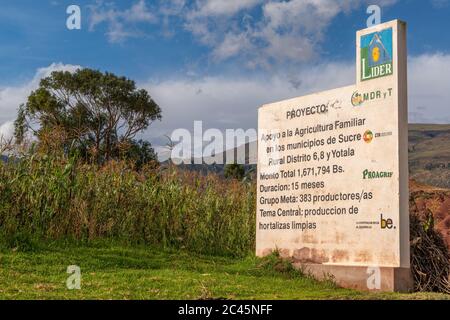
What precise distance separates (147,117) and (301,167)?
111ft

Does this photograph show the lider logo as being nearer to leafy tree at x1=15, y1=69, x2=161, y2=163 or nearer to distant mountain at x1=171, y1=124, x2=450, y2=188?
leafy tree at x1=15, y1=69, x2=161, y2=163

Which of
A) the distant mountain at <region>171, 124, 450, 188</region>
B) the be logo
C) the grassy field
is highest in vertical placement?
the distant mountain at <region>171, 124, 450, 188</region>

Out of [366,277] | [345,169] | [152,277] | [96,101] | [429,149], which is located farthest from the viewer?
[429,149]

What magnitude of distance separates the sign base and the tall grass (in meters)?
3.06

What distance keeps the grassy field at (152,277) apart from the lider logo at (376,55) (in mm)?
3292

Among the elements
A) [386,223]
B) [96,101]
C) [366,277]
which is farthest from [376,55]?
[96,101]

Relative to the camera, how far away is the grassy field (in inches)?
324

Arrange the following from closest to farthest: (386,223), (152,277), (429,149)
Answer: (152,277) → (386,223) → (429,149)

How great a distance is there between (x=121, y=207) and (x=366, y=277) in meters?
5.68

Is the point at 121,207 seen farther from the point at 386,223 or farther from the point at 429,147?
the point at 429,147

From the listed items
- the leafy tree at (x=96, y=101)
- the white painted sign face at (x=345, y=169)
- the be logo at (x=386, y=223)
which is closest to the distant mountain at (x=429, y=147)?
the leafy tree at (x=96, y=101)

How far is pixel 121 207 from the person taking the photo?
13617mm

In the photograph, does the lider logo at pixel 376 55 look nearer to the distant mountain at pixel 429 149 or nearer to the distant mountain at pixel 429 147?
the distant mountain at pixel 429 149

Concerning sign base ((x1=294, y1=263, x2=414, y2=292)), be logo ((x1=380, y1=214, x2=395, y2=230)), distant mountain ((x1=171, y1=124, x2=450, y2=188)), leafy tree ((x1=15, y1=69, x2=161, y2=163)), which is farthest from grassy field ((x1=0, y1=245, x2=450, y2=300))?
distant mountain ((x1=171, y1=124, x2=450, y2=188))
